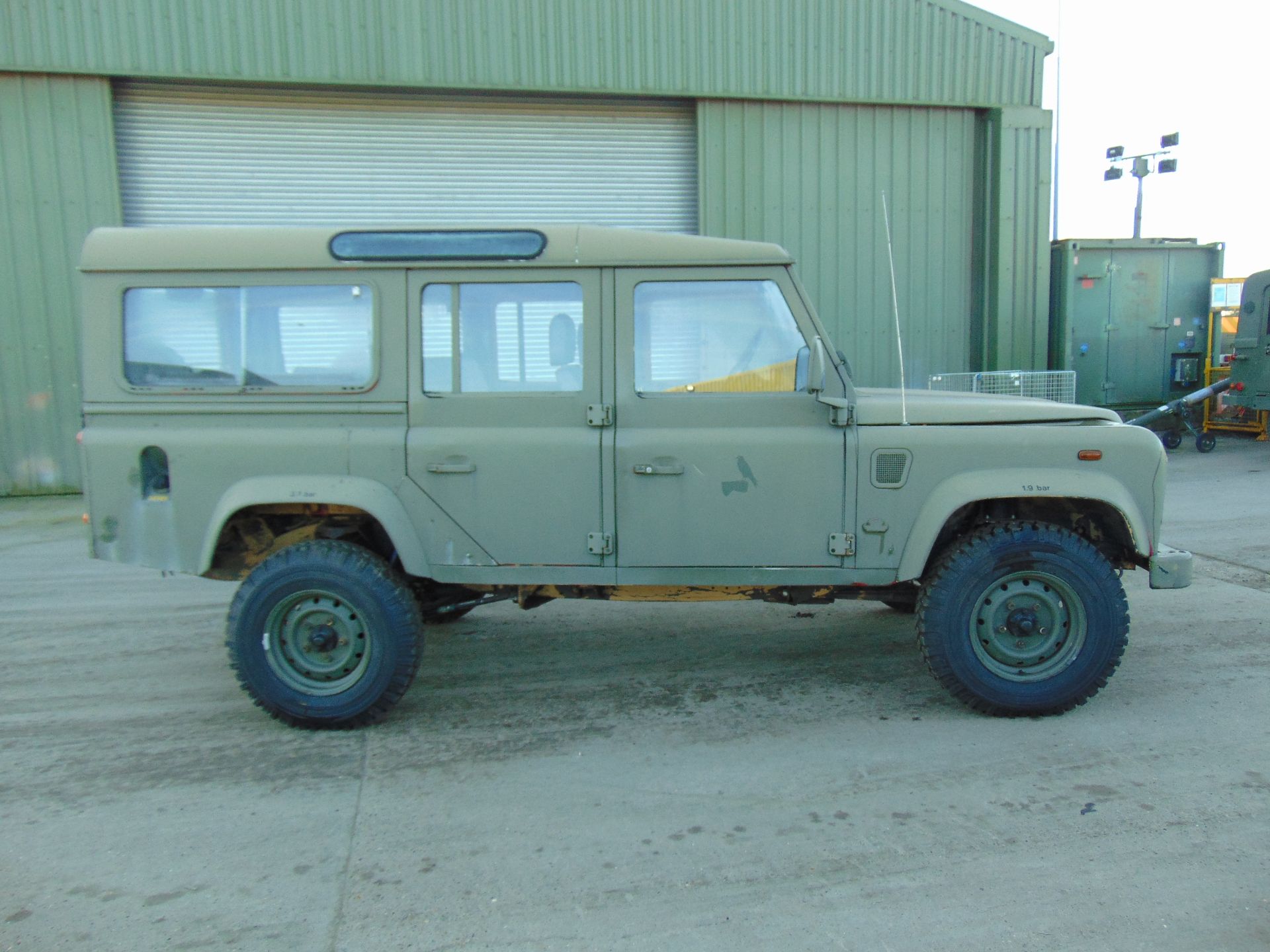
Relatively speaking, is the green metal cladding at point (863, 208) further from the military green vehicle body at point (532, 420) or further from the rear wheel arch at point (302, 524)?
the rear wheel arch at point (302, 524)

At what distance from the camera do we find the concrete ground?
109 inches

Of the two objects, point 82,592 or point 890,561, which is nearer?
point 890,561

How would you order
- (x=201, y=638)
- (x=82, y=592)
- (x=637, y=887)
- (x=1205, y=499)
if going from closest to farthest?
1. (x=637, y=887)
2. (x=201, y=638)
3. (x=82, y=592)
4. (x=1205, y=499)

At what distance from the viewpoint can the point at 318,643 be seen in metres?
4.10

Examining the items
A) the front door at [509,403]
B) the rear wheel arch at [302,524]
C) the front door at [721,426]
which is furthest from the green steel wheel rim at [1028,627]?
the rear wheel arch at [302,524]

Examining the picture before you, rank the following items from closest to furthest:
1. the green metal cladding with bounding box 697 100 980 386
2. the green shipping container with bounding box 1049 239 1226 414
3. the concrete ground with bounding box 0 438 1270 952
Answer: the concrete ground with bounding box 0 438 1270 952 → the green metal cladding with bounding box 697 100 980 386 → the green shipping container with bounding box 1049 239 1226 414

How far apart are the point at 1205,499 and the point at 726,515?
8.06 m

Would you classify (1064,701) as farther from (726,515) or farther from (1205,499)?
(1205,499)

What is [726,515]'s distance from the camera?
4102 millimetres

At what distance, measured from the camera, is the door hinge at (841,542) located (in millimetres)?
4094

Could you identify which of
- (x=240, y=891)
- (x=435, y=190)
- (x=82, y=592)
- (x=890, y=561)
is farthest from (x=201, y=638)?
(x=435, y=190)

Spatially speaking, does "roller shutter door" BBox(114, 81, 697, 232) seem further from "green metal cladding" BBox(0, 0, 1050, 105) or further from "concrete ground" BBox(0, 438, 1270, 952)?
"concrete ground" BBox(0, 438, 1270, 952)

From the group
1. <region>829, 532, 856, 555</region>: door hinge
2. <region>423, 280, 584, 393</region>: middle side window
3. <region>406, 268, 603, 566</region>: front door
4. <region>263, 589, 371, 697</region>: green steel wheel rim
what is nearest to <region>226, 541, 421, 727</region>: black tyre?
<region>263, 589, 371, 697</region>: green steel wheel rim

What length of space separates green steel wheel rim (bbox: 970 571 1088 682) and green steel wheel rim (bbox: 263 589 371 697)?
280 centimetres
